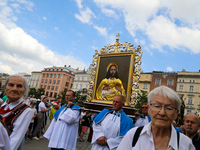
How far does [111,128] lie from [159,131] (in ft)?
7.12

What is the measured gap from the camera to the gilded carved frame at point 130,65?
27.6 ft

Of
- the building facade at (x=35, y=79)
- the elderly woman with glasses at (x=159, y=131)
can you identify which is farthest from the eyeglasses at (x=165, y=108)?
the building facade at (x=35, y=79)

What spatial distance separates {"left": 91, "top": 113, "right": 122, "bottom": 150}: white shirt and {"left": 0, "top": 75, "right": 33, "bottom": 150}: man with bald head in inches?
76.9

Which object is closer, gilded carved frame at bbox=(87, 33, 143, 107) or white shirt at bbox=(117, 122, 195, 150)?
white shirt at bbox=(117, 122, 195, 150)

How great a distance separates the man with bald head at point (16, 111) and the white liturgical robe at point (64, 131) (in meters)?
2.22

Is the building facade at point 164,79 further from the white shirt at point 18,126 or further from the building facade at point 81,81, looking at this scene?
the white shirt at point 18,126

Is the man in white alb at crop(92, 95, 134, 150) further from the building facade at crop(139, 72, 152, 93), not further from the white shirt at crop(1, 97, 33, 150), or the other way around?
the building facade at crop(139, 72, 152, 93)

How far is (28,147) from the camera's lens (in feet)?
20.2

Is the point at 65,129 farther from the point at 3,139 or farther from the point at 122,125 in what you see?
the point at 3,139

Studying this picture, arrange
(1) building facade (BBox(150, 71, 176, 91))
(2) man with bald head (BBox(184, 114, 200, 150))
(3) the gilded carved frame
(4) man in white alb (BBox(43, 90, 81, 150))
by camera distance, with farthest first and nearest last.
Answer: (1) building facade (BBox(150, 71, 176, 91)), (3) the gilded carved frame, (4) man in white alb (BBox(43, 90, 81, 150)), (2) man with bald head (BBox(184, 114, 200, 150))

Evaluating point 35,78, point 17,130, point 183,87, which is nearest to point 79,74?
point 35,78

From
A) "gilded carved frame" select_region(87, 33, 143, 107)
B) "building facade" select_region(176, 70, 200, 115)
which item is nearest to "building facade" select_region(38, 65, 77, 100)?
"building facade" select_region(176, 70, 200, 115)

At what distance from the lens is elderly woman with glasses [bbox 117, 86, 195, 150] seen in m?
1.65

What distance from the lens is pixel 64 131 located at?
4.36 m
